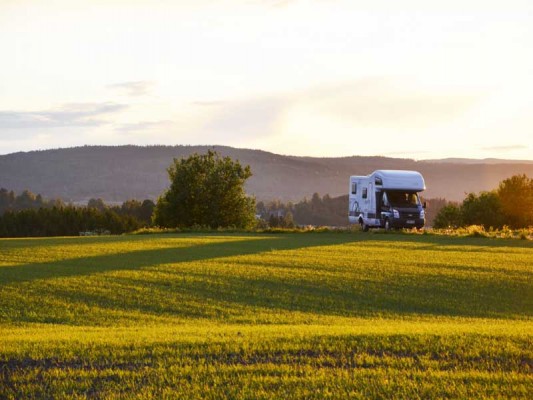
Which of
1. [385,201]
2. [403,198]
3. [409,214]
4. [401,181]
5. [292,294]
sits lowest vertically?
[292,294]

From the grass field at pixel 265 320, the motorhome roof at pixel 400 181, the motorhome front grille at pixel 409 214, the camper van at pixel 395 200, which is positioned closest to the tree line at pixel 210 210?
the camper van at pixel 395 200

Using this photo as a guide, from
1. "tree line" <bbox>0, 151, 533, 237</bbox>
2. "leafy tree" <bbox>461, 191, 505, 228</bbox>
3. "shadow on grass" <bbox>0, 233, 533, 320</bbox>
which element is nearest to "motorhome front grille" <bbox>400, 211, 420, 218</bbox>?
"tree line" <bbox>0, 151, 533, 237</bbox>

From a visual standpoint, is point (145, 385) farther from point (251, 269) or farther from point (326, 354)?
point (251, 269)

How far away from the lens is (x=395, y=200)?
43.8 m

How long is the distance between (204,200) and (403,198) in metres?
22.4

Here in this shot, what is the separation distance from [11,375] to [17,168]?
197327mm

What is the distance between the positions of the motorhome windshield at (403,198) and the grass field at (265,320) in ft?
28.3

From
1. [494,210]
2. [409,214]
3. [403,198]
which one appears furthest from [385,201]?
[494,210]

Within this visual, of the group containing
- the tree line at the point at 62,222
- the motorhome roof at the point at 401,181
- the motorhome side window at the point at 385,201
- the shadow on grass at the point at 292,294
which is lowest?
the shadow on grass at the point at 292,294

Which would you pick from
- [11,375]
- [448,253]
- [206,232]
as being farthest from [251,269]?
[206,232]

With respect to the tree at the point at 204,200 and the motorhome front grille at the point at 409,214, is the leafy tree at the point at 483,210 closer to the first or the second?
the tree at the point at 204,200

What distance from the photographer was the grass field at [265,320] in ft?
31.4

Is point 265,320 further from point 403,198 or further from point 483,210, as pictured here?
point 483,210

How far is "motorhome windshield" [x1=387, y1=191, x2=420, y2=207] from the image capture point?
4378cm
